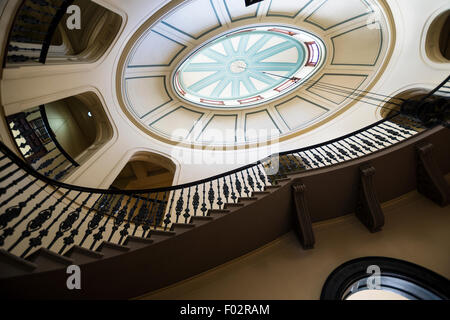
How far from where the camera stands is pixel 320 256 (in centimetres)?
324

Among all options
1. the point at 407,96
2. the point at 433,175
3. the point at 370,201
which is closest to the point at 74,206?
the point at 370,201

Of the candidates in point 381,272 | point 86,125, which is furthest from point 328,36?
point 86,125

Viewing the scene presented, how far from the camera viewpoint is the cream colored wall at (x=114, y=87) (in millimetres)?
3691

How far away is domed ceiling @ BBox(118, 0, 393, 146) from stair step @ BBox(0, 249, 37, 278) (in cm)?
494

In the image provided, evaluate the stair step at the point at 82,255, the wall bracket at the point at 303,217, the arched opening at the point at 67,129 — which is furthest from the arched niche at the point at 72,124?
the wall bracket at the point at 303,217

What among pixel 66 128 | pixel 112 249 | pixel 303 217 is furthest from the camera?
pixel 66 128

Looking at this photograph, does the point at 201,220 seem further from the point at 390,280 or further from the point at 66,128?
the point at 66,128

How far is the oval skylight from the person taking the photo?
8.16 m

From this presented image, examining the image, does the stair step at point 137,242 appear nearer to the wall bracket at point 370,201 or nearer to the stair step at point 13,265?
the stair step at point 13,265

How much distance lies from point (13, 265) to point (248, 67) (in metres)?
9.38

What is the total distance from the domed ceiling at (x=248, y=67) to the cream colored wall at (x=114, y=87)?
0.31m

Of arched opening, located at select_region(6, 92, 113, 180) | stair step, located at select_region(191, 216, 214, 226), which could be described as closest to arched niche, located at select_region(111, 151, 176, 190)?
arched opening, located at select_region(6, 92, 113, 180)

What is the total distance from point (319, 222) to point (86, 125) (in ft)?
28.5
